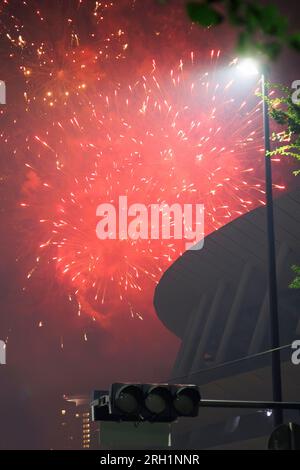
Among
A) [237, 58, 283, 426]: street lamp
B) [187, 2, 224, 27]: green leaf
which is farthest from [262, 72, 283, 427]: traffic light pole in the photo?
[187, 2, 224, 27]: green leaf

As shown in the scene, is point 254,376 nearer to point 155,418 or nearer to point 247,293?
point 247,293

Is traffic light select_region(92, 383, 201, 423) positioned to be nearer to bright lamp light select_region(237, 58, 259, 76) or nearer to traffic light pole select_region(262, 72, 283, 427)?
traffic light pole select_region(262, 72, 283, 427)

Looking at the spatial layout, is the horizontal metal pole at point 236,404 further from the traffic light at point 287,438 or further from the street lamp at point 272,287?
the street lamp at point 272,287

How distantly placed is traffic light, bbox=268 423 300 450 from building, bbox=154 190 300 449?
73.1ft

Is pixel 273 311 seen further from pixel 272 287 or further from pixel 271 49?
pixel 271 49

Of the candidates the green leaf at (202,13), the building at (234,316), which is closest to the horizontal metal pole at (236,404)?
the green leaf at (202,13)

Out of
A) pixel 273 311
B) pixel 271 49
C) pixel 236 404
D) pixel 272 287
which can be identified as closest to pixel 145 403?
pixel 236 404

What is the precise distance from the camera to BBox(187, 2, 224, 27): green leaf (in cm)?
292

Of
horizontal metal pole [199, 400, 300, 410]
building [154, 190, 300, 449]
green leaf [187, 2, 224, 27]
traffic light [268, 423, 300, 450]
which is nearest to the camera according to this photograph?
green leaf [187, 2, 224, 27]

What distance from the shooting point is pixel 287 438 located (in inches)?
435

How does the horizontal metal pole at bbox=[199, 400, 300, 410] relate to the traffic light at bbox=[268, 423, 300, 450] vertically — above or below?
above

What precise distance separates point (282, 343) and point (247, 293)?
4501 mm

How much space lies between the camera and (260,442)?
127 feet
